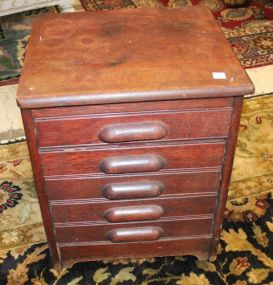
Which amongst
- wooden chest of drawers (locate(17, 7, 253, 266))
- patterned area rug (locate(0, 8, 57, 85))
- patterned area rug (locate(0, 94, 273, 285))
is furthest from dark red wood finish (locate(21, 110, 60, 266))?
patterned area rug (locate(0, 8, 57, 85))

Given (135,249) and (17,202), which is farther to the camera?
(17,202)

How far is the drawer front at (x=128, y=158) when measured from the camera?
1026mm

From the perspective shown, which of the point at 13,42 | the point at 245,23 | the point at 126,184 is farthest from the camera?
the point at 245,23

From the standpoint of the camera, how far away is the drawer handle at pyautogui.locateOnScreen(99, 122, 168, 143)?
38.3 inches

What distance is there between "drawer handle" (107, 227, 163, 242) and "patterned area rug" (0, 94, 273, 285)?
18cm

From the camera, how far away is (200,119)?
0.99 m

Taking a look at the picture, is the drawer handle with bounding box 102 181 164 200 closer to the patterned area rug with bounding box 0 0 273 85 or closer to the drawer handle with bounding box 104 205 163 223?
the drawer handle with bounding box 104 205 163 223

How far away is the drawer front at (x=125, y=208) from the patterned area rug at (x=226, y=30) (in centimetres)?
129

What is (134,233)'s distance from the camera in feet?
3.97

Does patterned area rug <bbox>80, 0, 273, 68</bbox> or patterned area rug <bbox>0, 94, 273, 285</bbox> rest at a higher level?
patterned area rug <bbox>80, 0, 273, 68</bbox>

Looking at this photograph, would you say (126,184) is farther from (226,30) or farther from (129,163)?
(226,30)

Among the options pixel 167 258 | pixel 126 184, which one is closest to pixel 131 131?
pixel 126 184

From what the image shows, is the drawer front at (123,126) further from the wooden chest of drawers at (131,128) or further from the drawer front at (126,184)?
the drawer front at (126,184)

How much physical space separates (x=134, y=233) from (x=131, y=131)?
376 mm
